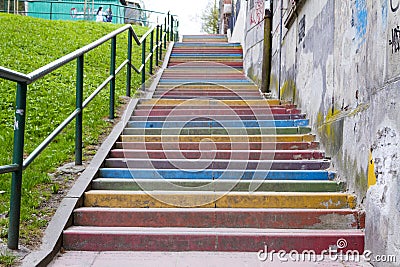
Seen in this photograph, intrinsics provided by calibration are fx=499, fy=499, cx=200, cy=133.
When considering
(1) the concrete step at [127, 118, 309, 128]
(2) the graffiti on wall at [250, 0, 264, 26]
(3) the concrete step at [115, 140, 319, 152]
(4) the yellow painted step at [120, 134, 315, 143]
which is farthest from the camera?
(2) the graffiti on wall at [250, 0, 264, 26]

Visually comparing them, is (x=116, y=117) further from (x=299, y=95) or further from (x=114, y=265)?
(x=114, y=265)

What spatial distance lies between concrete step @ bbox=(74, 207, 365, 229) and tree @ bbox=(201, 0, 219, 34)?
980 inches

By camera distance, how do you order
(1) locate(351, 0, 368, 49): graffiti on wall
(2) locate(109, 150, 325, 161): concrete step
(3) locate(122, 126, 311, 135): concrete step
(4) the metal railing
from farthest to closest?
(4) the metal railing → (3) locate(122, 126, 311, 135): concrete step → (2) locate(109, 150, 325, 161): concrete step → (1) locate(351, 0, 368, 49): graffiti on wall

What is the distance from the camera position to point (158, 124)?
5570 mm

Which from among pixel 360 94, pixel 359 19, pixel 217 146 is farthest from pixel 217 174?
pixel 359 19

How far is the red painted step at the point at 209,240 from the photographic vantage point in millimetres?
3146

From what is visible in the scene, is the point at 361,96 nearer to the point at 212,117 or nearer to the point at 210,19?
the point at 212,117

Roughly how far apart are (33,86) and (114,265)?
4912mm

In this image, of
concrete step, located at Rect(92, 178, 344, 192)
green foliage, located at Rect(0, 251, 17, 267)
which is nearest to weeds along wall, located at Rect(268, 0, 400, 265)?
concrete step, located at Rect(92, 178, 344, 192)

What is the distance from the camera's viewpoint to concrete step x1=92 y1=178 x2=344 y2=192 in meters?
3.83

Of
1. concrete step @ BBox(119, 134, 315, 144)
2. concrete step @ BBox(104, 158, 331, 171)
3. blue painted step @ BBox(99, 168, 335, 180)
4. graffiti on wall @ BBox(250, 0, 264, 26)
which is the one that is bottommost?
blue painted step @ BBox(99, 168, 335, 180)

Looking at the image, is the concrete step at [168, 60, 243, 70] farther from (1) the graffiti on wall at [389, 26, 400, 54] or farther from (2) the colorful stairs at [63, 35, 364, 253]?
(1) the graffiti on wall at [389, 26, 400, 54]

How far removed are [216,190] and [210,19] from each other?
2616cm

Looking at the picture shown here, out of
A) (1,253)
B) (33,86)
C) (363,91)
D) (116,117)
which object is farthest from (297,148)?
(33,86)
